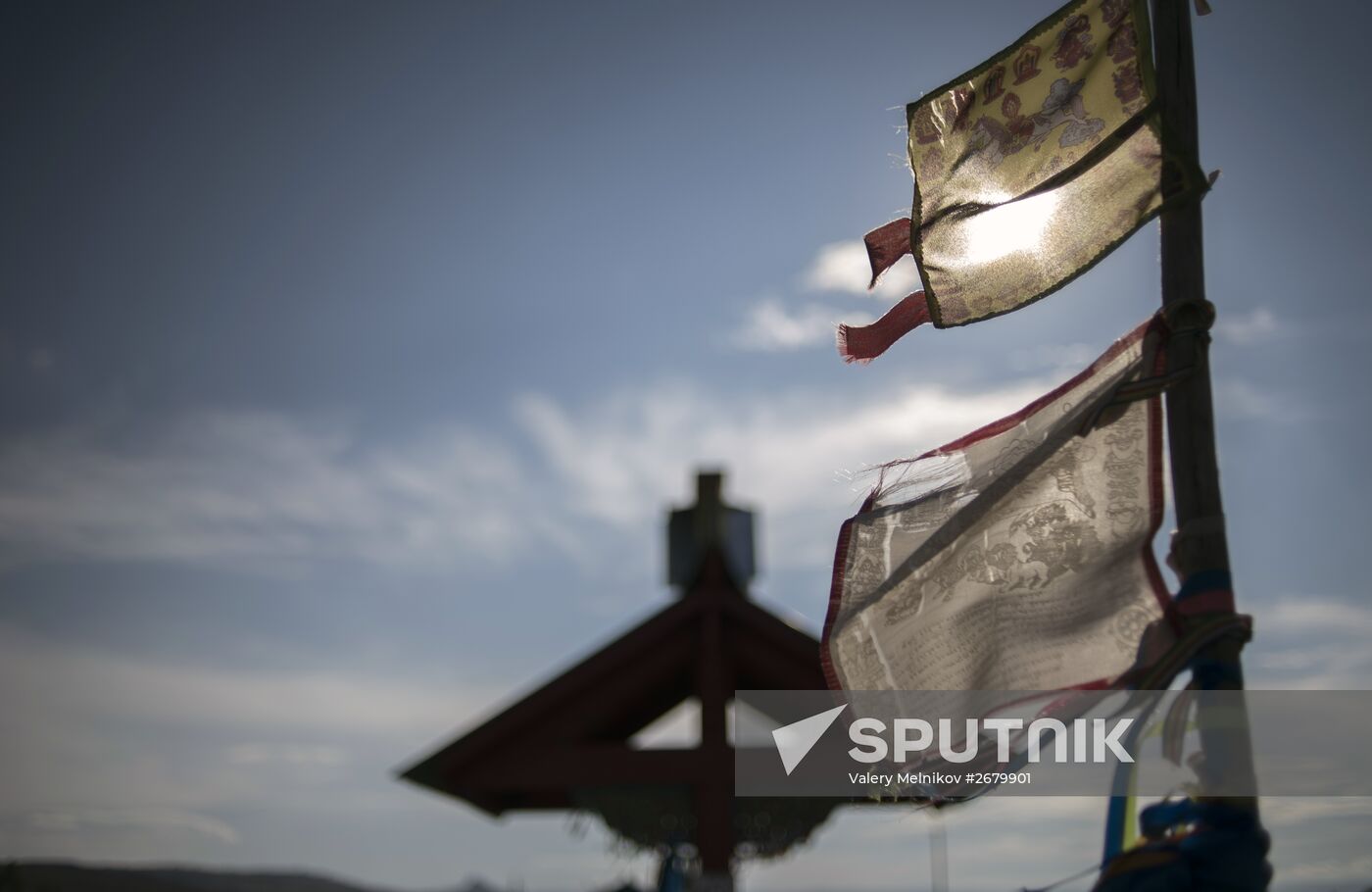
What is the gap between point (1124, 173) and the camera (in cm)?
282

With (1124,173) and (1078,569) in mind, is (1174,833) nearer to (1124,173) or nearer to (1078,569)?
(1078,569)

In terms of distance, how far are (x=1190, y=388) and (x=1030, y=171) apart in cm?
94

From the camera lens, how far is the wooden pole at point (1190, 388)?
2.21m

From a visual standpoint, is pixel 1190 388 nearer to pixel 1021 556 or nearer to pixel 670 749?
pixel 1021 556

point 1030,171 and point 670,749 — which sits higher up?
point 1030,171

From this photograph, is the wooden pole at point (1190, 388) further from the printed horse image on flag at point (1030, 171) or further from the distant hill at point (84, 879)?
the distant hill at point (84, 879)

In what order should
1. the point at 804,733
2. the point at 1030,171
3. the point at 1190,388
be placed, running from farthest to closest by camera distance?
the point at 804,733
the point at 1030,171
the point at 1190,388

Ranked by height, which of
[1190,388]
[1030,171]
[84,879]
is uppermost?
[1030,171]

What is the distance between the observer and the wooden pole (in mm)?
2207

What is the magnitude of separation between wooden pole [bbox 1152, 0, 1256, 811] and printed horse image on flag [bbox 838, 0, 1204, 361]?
0.22 ft

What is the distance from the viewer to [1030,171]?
3057mm

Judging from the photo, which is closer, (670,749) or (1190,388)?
(1190,388)

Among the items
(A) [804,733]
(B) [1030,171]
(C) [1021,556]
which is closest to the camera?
(C) [1021,556]

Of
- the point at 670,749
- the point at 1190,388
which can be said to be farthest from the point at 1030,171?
the point at 670,749
